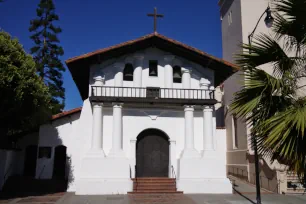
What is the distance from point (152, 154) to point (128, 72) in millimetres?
4778

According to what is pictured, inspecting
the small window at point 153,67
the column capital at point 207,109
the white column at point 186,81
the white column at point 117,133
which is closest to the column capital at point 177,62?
the white column at point 186,81

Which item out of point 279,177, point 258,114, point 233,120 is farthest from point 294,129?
point 233,120

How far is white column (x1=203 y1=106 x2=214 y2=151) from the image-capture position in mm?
15836

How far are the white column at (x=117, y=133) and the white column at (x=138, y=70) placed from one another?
5.84 feet

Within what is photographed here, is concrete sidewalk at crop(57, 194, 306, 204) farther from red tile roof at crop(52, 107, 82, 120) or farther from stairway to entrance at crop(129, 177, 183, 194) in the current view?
red tile roof at crop(52, 107, 82, 120)

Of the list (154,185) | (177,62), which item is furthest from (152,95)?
(154,185)

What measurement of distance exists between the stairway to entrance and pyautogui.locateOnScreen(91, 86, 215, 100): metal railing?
14.3 ft

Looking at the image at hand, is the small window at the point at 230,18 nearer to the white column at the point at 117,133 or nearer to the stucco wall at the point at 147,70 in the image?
the stucco wall at the point at 147,70

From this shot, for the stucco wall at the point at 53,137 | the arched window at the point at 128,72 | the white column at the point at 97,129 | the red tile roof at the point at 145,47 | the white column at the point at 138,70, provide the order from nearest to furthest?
1. the white column at the point at 97,129
2. the red tile roof at the point at 145,47
3. the white column at the point at 138,70
4. the arched window at the point at 128,72
5. the stucco wall at the point at 53,137

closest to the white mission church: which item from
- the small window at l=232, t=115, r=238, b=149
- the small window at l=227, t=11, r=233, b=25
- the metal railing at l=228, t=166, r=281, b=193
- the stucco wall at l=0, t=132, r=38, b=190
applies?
the stucco wall at l=0, t=132, r=38, b=190

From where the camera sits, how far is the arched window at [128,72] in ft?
55.6

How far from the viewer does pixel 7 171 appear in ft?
52.2

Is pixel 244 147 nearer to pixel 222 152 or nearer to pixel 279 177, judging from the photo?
pixel 222 152

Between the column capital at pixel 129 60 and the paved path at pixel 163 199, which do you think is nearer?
the paved path at pixel 163 199
